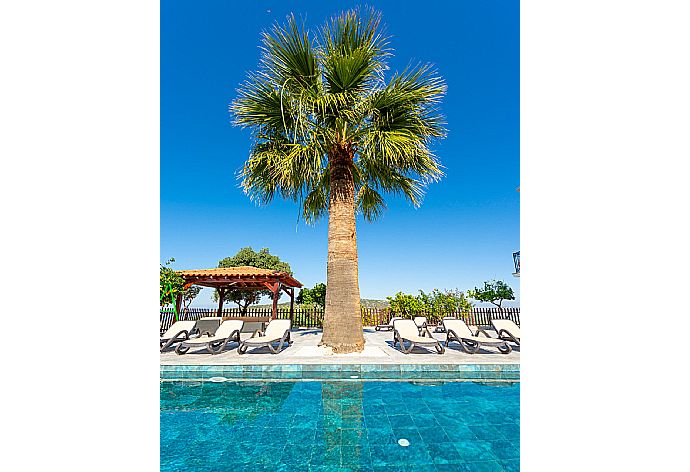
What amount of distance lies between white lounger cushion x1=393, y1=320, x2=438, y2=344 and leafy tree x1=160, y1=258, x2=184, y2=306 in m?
8.06

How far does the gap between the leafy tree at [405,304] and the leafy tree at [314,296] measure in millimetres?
3214

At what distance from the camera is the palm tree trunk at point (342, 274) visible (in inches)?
331

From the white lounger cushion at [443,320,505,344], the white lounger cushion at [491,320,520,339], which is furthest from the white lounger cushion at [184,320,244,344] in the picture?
the white lounger cushion at [491,320,520,339]

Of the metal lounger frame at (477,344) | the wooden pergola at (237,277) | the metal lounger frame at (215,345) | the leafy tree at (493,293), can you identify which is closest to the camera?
the metal lounger frame at (477,344)

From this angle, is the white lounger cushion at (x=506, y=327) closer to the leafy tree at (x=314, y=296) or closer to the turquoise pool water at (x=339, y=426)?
the turquoise pool water at (x=339, y=426)

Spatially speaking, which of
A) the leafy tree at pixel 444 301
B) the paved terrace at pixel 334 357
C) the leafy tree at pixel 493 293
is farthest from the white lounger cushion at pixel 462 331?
the leafy tree at pixel 493 293

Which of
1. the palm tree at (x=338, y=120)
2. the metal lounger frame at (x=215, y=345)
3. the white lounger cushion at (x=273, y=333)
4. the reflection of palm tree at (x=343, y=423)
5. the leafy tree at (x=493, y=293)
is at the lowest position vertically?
the reflection of palm tree at (x=343, y=423)

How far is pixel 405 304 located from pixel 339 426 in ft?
41.3

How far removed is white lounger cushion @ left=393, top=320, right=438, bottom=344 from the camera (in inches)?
340
